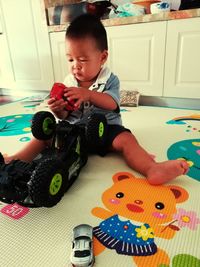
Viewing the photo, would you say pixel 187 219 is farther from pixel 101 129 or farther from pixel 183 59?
pixel 183 59

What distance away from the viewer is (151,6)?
1.35 meters

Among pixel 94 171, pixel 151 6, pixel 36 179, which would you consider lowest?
pixel 94 171

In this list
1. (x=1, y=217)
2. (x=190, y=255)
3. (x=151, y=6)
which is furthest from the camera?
(x=151, y=6)

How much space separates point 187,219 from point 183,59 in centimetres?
105

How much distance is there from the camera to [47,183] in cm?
47

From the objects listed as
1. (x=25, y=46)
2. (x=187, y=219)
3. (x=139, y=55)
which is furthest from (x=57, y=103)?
(x=25, y=46)

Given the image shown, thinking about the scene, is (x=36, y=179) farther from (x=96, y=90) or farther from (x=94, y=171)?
(x=96, y=90)

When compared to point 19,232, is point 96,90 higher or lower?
higher

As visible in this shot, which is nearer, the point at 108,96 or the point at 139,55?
the point at 108,96

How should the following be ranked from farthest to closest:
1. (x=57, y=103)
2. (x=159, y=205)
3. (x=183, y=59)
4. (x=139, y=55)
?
(x=139, y=55) → (x=183, y=59) → (x=57, y=103) → (x=159, y=205)

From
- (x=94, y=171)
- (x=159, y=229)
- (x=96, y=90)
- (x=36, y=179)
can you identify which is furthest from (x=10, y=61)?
(x=159, y=229)

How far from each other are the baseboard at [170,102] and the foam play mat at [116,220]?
665 mm

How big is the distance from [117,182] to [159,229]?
191 millimetres

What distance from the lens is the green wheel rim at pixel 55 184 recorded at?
0.49m
